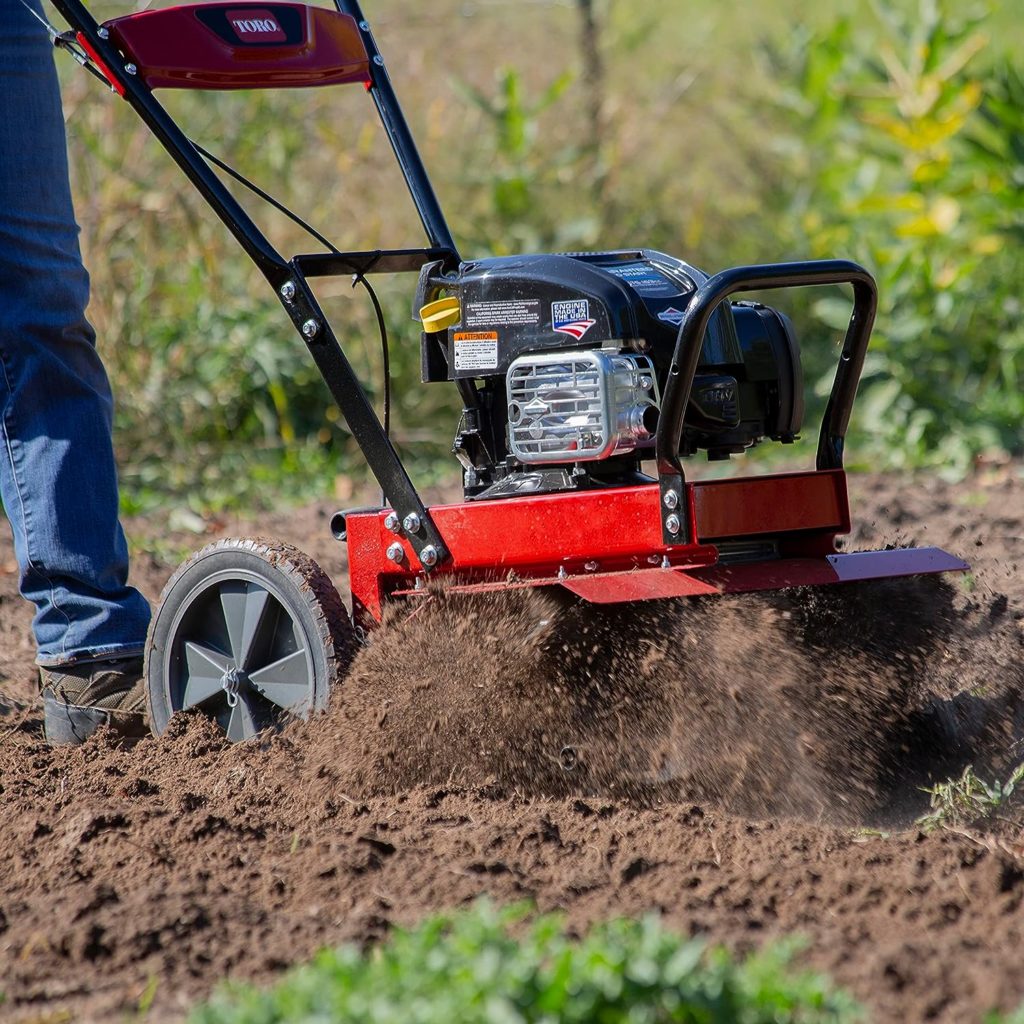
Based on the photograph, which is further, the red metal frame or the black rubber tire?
the black rubber tire

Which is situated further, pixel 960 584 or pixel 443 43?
pixel 443 43

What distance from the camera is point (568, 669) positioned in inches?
95.8

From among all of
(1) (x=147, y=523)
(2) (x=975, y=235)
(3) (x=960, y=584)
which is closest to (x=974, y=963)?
(3) (x=960, y=584)

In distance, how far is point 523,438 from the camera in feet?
8.11

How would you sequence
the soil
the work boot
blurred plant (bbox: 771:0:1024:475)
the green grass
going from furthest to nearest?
blurred plant (bbox: 771:0:1024:475) → the work boot → the soil → the green grass

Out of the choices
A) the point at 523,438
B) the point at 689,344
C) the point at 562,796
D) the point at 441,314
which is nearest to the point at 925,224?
the point at 441,314

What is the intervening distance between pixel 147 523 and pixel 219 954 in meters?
3.56

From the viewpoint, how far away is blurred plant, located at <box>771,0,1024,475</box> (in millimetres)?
5203

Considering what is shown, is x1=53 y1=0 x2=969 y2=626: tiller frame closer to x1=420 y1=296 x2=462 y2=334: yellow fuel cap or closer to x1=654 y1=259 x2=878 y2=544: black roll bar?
x1=654 y1=259 x2=878 y2=544: black roll bar

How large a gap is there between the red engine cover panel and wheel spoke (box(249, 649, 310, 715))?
104 centimetres

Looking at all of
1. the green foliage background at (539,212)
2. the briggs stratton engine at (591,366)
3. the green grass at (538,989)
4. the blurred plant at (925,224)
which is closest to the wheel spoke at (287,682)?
the briggs stratton engine at (591,366)

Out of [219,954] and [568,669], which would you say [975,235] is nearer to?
[568,669]

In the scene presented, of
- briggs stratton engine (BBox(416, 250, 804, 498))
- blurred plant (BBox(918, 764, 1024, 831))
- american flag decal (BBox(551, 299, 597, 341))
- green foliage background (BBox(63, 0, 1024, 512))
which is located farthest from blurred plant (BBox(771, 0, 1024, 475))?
american flag decal (BBox(551, 299, 597, 341))

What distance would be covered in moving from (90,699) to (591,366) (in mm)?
1166
